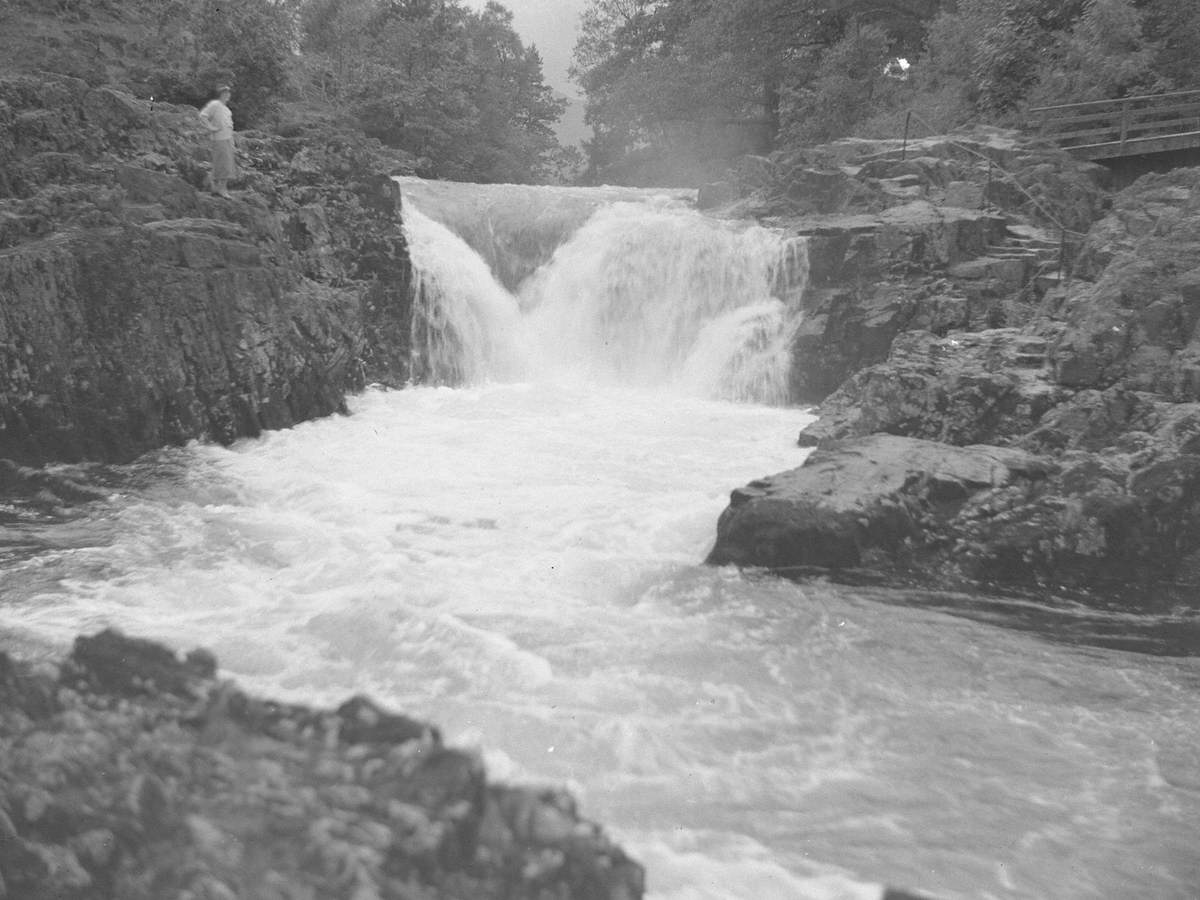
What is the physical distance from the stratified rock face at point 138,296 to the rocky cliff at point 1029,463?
561cm

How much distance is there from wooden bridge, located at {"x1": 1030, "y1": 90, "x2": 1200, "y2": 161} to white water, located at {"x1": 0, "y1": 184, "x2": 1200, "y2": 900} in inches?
413

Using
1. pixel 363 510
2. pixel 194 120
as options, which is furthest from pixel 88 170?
pixel 363 510

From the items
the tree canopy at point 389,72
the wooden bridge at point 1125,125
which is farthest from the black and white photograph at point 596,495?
the tree canopy at point 389,72

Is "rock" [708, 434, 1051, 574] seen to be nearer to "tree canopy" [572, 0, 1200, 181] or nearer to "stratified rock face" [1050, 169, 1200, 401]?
"stratified rock face" [1050, 169, 1200, 401]

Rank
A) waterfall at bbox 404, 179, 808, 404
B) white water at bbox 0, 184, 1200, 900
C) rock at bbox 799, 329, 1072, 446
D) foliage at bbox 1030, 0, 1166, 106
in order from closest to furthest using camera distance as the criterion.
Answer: white water at bbox 0, 184, 1200, 900
rock at bbox 799, 329, 1072, 446
waterfall at bbox 404, 179, 808, 404
foliage at bbox 1030, 0, 1166, 106

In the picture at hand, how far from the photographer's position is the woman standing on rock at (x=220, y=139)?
10547mm

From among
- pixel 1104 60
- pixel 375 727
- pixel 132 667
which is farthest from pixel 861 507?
pixel 1104 60

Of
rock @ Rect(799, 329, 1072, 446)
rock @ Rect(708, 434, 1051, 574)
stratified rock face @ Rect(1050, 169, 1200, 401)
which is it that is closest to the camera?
rock @ Rect(708, 434, 1051, 574)

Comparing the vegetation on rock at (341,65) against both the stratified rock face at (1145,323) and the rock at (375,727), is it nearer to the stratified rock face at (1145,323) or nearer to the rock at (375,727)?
the stratified rock face at (1145,323)

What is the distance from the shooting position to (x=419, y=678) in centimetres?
483

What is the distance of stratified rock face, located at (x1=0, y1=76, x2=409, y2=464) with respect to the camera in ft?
28.1

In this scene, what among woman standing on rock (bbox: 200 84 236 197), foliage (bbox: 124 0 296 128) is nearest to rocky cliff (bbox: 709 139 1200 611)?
woman standing on rock (bbox: 200 84 236 197)

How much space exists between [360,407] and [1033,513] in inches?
305

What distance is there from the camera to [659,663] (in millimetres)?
5109
